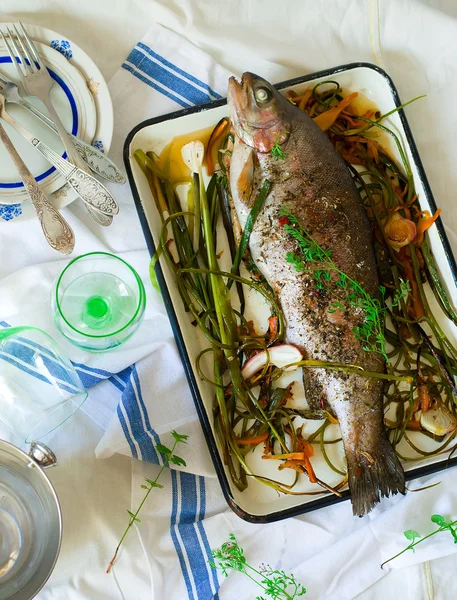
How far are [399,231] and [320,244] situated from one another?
11.4 inches

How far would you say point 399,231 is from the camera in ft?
6.34

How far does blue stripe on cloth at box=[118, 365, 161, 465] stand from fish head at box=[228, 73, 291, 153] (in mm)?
793

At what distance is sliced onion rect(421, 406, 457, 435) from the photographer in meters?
1.92

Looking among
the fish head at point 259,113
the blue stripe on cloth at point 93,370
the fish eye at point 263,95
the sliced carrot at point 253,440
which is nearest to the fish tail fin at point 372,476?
the sliced carrot at point 253,440

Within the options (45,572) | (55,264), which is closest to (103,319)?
(55,264)

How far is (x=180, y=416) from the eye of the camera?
1.96 meters

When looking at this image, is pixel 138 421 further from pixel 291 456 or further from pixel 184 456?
pixel 291 456

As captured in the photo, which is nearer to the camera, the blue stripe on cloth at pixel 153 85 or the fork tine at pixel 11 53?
the fork tine at pixel 11 53

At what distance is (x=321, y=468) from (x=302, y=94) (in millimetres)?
1179

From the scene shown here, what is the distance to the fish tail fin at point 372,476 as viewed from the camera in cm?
182

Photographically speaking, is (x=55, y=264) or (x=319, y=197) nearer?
(x=319, y=197)

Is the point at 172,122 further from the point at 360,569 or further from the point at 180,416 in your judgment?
the point at 360,569

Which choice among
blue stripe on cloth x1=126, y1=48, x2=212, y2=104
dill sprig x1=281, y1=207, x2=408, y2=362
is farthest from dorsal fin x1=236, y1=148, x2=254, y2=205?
blue stripe on cloth x1=126, y1=48, x2=212, y2=104

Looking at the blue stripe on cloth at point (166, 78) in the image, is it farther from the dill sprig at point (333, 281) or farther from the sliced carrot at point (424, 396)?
the sliced carrot at point (424, 396)
